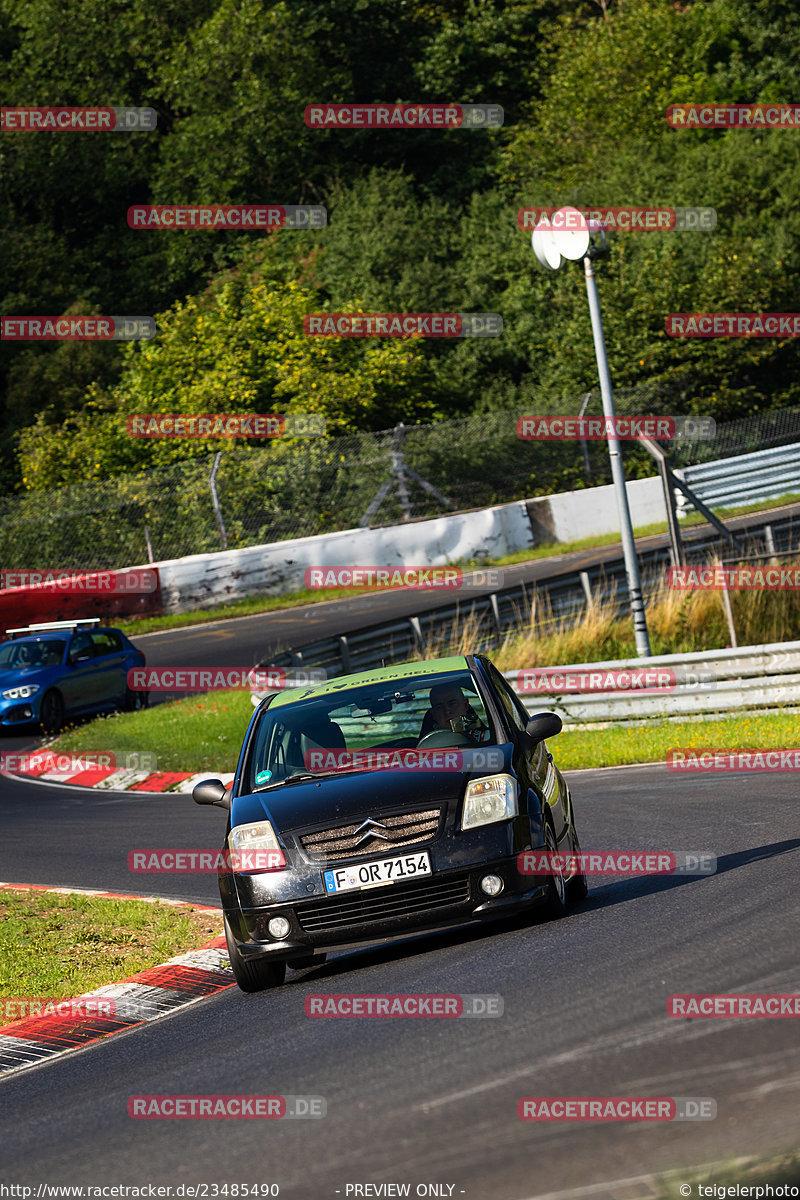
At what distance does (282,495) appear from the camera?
3372cm

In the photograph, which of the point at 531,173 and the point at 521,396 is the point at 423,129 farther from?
the point at 521,396

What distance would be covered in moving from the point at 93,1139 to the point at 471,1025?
1.54 meters

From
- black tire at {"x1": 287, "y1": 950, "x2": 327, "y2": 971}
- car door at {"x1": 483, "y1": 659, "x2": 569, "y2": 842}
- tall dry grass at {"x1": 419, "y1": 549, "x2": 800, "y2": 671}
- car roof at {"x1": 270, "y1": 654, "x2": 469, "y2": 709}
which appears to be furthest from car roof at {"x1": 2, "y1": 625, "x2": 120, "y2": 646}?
Result: black tire at {"x1": 287, "y1": 950, "x2": 327, "y2": 971}

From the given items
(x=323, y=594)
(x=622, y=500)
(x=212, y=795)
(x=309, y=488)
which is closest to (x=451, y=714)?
(x=212, y=795)

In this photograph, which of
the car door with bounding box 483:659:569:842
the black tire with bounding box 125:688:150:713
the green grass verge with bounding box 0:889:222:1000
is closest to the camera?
the car door with bounding box 483:659:569:842

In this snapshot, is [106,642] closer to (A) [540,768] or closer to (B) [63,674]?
(B) [63,674]

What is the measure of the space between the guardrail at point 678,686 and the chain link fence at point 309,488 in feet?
55.0

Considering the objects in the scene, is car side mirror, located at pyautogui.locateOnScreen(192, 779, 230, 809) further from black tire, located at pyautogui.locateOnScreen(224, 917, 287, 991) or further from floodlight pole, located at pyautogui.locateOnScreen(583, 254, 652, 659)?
floodlight pole, located at pyautogui.locateOnScreen(583, 254, 652, 659)

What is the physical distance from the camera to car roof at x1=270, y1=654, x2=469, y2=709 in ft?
27.8

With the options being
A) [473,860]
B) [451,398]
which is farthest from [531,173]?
[473,860]

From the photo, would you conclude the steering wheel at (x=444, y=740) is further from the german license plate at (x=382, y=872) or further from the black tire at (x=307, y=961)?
the black tire at (x=307, y=961)

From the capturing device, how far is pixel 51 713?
71.7 ft

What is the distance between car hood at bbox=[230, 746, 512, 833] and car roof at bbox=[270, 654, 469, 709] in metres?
0.81

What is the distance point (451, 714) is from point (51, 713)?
1468 centimetres
